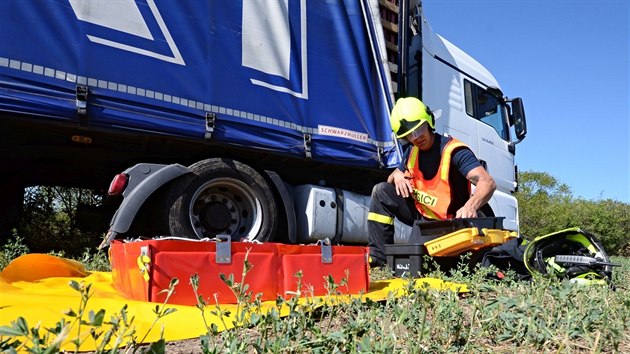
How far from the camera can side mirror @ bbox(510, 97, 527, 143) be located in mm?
6414

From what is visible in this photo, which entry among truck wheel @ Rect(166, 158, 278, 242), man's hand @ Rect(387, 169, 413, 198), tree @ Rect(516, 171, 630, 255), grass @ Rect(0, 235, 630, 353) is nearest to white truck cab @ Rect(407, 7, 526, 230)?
man's hand @ Rect(387, 169, 413, 198)

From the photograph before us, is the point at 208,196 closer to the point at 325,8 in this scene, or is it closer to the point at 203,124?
the point at 203,124

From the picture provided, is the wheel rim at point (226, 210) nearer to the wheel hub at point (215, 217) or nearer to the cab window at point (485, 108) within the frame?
the wheel hub at point (215, 217)

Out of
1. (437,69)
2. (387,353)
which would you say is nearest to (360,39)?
(437,69)

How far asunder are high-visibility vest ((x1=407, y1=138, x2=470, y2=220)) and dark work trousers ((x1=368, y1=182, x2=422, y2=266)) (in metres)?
0.10

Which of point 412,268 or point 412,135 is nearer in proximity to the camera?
point 412,268

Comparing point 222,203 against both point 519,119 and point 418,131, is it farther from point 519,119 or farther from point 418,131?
point 519,119

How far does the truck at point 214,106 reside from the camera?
10.0 ft

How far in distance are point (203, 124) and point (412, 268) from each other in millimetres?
1882

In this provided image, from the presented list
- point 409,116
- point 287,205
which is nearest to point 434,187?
point 409,116

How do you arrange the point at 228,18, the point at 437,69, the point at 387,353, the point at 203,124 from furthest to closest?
the point at 437,69 < the point at 228,18 < the point at 203,124 < the point at 387,353

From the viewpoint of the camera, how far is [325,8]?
4492 mm

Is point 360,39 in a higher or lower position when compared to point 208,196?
higher

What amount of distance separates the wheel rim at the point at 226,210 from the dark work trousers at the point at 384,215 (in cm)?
96
